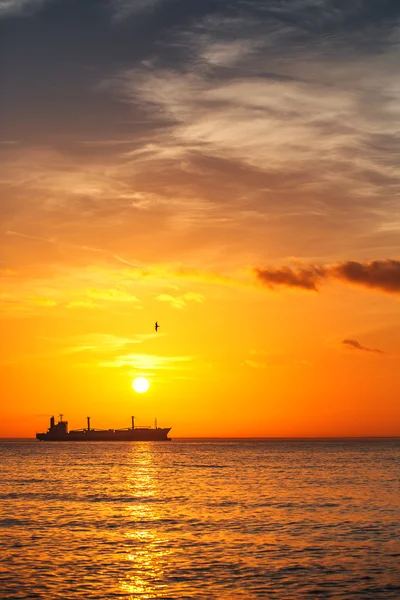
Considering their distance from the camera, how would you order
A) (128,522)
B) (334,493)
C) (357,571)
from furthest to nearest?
1. (334,493)
2. (128,522)
3. (357,571)

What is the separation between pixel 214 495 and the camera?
292 ft

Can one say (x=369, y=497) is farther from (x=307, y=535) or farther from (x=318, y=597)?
(x=318, y=597)

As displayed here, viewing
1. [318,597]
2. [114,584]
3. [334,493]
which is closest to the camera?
[318,597]

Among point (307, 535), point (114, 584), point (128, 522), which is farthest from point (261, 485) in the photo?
point (114, 584)

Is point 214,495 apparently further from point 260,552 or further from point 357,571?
point 357,571

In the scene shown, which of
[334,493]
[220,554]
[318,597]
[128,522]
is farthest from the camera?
[334,493]

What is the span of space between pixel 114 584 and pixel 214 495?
5105 centimetres

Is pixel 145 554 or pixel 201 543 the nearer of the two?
pixel 145 554

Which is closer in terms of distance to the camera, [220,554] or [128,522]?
[220,554]

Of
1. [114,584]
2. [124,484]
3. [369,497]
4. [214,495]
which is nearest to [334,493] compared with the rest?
[369,497]

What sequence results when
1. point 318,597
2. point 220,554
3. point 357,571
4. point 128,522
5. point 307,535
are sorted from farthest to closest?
point 128,522 → point 307,535 → point 220,554 → point 357,571 → point 318,597

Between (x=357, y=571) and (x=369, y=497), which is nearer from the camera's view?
(x=357, y=571)

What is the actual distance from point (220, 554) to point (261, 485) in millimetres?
59079

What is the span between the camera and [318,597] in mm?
35938
